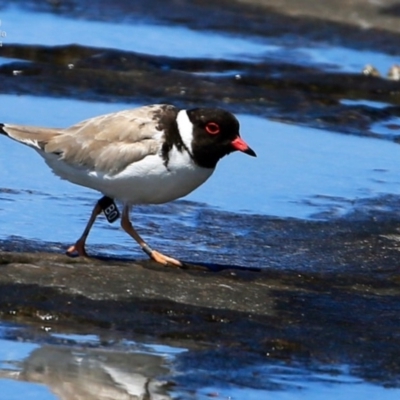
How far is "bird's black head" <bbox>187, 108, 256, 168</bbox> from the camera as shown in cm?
712

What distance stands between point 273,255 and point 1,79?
5932mm

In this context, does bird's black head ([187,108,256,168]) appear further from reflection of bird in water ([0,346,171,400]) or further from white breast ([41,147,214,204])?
reflection of bird in water ([0,346,171,400])

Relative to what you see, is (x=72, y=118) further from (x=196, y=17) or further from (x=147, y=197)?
(x=196, y=17)

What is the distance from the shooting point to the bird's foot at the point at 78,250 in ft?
24.2

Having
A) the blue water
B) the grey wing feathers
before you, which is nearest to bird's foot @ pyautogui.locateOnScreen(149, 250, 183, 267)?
the grey wing feathers

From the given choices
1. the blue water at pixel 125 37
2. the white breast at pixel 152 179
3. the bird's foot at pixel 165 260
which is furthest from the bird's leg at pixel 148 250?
the blue water at pixel 125 37

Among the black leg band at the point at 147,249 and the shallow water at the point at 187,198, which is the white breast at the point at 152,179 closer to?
the black leg band at the point at 147,249

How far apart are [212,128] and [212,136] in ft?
0.18

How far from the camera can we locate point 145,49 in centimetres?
1572

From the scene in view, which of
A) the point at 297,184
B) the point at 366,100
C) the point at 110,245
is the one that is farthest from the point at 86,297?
the point at 366,100

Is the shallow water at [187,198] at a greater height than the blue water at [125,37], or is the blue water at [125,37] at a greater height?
the blue water at [125,37]

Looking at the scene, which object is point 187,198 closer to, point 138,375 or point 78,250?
point 78,250

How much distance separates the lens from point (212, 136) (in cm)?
723

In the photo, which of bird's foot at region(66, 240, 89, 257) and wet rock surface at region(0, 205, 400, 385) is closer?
wet rock surface at region(0, 205, 400, 385)
